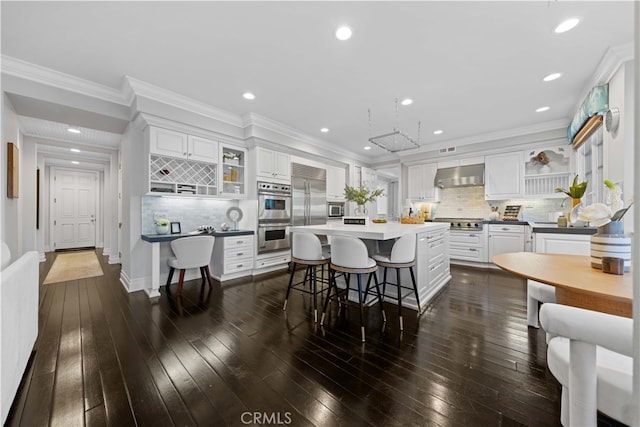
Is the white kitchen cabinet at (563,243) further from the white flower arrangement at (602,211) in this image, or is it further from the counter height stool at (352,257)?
the counter height stool at (352,257)

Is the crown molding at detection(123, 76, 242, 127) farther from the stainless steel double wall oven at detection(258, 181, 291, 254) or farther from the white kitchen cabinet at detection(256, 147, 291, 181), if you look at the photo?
the stainless steel double wall oven at detection(258, 181, 291, 254)

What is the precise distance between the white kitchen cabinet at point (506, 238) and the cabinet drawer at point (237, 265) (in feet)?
15.4

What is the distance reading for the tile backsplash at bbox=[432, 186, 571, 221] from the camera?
4812 millimetres

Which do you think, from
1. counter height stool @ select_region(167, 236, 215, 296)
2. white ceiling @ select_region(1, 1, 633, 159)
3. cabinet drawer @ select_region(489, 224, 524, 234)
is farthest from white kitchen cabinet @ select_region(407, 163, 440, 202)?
counter height stool @ select_region(167, 236, 215, 296)

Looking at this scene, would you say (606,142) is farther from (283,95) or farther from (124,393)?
(124,393)

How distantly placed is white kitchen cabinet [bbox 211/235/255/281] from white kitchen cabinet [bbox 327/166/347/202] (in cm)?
244

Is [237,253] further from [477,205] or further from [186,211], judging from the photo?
[477,205]

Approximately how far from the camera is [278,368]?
175 cm

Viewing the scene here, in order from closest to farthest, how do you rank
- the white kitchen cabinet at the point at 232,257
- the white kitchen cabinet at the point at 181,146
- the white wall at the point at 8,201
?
the white wall at the point at 8,201 < the white kitchen cabinet at the point at 181,146 < the white kitchen cabinet at the point at 232,257

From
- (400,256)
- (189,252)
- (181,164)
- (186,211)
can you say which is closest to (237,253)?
(189,252)

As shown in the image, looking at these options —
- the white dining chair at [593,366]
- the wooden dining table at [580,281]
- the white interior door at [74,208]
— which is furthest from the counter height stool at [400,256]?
the white interior door at [74,208]

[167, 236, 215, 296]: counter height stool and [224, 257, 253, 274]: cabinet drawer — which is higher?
[167, 236, 215, 296]: counter height stool

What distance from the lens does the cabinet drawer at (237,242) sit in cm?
390

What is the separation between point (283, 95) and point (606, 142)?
153 inches
